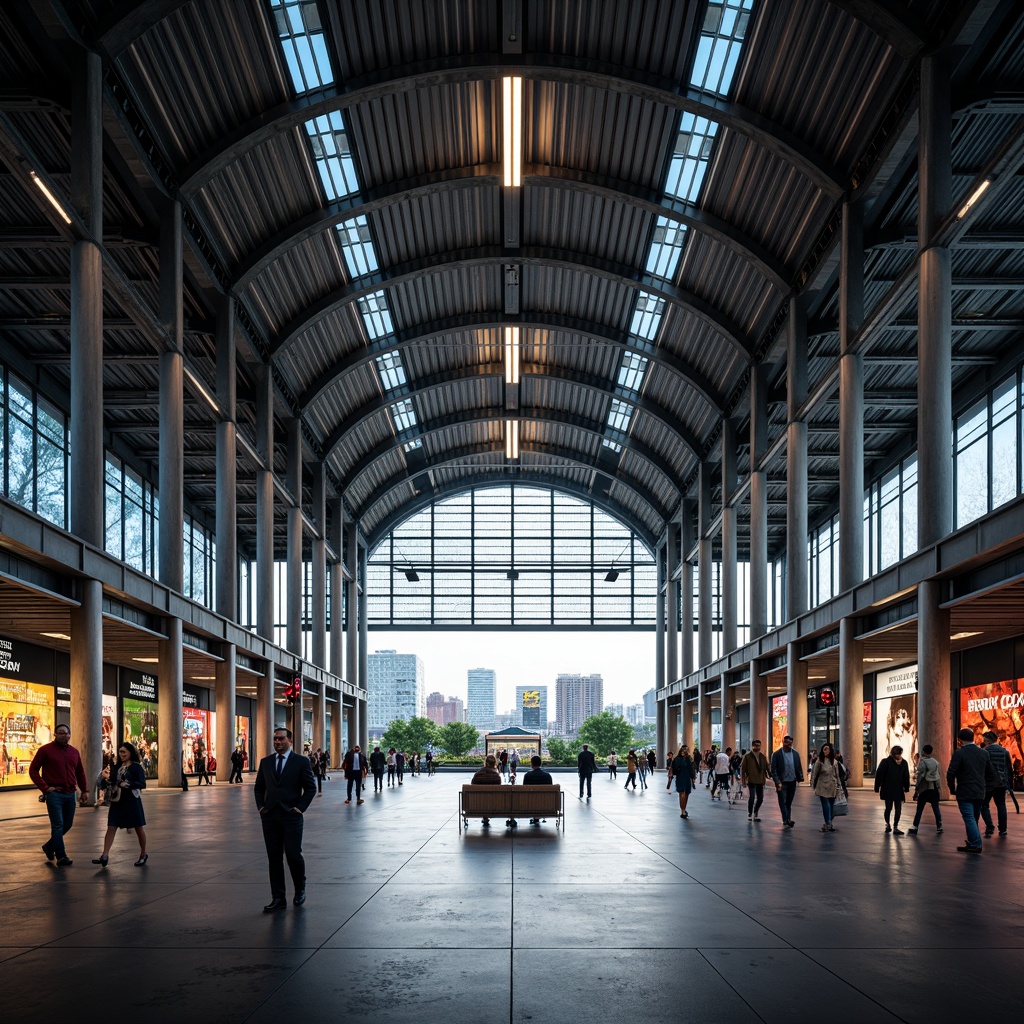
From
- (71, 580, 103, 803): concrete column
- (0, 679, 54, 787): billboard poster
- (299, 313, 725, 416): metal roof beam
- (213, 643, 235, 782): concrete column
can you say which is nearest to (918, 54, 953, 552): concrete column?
(71, 580, 103, 803): concrete column

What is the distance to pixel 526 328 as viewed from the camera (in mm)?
48188

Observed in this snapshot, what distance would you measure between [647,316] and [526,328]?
5.35 metres

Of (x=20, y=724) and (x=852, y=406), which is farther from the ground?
(x=852, y=406)

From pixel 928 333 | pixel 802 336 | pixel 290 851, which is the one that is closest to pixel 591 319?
pixel 802 336

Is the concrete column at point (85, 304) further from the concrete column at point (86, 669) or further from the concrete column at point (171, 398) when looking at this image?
the concrete column at point (171, 398)

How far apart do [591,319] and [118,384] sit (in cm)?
1950

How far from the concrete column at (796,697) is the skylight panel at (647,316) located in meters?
14.9

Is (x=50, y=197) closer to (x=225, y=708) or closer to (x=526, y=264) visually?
(x=225, y=708)

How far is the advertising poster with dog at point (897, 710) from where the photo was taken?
39.9 metres

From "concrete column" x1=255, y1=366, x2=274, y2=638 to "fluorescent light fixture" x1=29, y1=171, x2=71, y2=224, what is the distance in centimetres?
1901

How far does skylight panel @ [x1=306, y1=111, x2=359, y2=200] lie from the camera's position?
33.0 metres

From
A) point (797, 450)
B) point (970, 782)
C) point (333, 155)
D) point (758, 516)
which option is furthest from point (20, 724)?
point (970, 782)

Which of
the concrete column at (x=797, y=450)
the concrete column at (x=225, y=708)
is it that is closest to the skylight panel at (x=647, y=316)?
the concrete column at (x=797, y=450)

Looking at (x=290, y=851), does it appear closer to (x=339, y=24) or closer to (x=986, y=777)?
(x=986, y=777)
